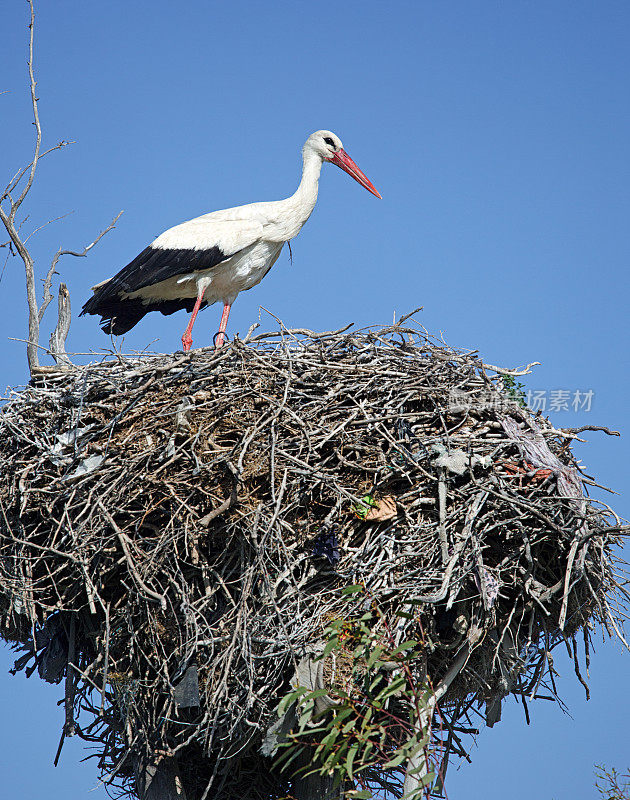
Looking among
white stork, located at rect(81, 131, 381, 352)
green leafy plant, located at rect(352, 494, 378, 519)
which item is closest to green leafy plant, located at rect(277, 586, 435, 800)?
green leafy plant, located at rect(352, 494, 378, 519)

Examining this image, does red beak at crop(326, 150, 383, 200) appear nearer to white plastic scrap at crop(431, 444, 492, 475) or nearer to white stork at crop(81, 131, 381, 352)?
white stork at crop(81, 131, 381, 352)

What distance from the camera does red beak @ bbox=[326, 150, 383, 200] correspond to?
888 centimetres

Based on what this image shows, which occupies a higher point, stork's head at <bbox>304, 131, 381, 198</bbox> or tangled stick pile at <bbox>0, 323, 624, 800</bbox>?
stork's head at <bbox>304, 131, 381, 198</bbox>

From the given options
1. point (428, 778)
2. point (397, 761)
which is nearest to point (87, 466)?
point (397, 761)

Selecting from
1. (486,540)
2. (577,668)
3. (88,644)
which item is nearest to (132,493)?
(88,644)

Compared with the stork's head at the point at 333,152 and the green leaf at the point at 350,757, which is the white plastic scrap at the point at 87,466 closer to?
the green leaf at the point at 350,757

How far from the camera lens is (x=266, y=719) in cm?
527

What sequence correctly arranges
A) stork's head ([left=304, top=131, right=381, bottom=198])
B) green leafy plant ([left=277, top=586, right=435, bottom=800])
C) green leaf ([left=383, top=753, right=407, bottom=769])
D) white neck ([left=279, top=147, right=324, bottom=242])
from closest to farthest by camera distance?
1. green leaf ([left=383, top=753, right=407, bottom=769])
2. green leafy plant ([left=277, top=586, right=435, bottom=800])
3. white neck ([left=279, top=147, right=324, bottom=242])
4. stork's head ([left=304, top=131, right=381, bottom=198])

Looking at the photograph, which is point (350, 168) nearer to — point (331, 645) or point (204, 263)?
point (204, 263)

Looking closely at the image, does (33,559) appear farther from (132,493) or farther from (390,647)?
(390,647)

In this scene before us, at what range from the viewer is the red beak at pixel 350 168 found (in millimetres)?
8883

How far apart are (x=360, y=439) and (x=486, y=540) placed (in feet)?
2.97

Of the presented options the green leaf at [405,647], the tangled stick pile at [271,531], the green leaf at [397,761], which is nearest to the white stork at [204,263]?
the tangled stick pile at [271,531]

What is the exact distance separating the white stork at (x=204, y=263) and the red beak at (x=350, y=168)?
56cm
